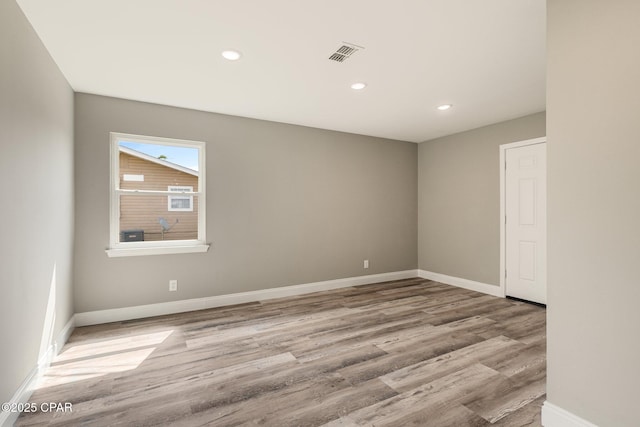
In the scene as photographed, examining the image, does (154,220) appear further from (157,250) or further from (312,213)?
(312,213)

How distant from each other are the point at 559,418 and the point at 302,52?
114 inches

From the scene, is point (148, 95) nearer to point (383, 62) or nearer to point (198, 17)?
point (198, 17)

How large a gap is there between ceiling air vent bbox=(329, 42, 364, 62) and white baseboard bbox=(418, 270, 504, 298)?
3.83 m

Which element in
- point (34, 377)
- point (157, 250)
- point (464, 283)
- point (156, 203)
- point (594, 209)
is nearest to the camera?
point (594, 209)

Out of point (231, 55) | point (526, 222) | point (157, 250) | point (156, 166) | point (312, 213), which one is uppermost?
point (231, 55)

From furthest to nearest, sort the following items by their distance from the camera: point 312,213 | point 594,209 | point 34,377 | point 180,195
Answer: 1. point 312,213
2. point 180,195
3. point 34,377
4. point 594,209

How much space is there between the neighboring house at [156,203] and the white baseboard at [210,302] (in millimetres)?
801

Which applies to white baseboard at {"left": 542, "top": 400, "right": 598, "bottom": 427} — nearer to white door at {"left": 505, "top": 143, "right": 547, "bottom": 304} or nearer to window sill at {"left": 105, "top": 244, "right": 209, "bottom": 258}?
white door at {"left": 505, "top": 143, "right": 547, "bottom": 304}

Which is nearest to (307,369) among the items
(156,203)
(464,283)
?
(156,203)

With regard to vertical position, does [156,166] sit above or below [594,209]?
above

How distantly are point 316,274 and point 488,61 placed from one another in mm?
3379

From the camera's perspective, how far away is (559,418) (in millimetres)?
1685

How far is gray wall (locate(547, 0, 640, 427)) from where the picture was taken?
1.43 metres

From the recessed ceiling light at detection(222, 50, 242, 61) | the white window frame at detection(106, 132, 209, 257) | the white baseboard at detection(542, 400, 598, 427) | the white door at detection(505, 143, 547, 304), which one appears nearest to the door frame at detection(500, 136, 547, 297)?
the white door at detection(505, 143, 547, 304)
